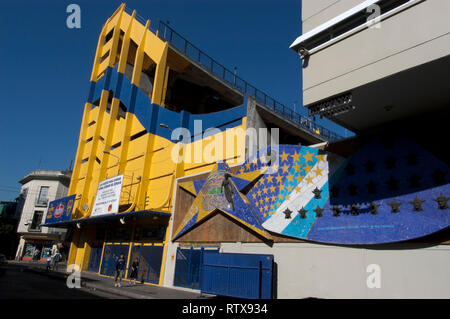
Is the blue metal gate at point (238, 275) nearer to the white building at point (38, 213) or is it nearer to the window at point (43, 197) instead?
the white building at point (38, 213)

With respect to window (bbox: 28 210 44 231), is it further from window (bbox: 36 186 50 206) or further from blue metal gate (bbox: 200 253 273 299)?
blue metal gate (bbox: 200 253 273 299)

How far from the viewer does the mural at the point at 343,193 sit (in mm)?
9812

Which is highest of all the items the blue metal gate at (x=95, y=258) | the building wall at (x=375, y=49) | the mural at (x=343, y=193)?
the building wall at (x=375, y=49)

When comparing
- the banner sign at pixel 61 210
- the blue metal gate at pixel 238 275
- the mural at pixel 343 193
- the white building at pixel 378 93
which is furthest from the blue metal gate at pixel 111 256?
the white building at pixel 378 93

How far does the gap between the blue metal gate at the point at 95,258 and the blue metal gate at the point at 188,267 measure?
1307cm

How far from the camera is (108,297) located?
48.1 feet

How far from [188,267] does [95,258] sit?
15.3m

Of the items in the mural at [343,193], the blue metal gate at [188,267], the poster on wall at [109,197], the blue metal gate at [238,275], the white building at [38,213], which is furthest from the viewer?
the white building at [38,213]

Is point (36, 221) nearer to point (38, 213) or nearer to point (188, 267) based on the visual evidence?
point (38, 213)

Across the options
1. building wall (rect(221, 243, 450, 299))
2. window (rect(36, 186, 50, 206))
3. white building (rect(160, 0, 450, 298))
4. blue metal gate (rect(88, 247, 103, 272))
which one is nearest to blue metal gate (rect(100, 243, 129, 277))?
blue metal gate (rect(88, 247, 103, 272))

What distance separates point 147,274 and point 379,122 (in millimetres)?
17330

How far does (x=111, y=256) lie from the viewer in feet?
84.0
